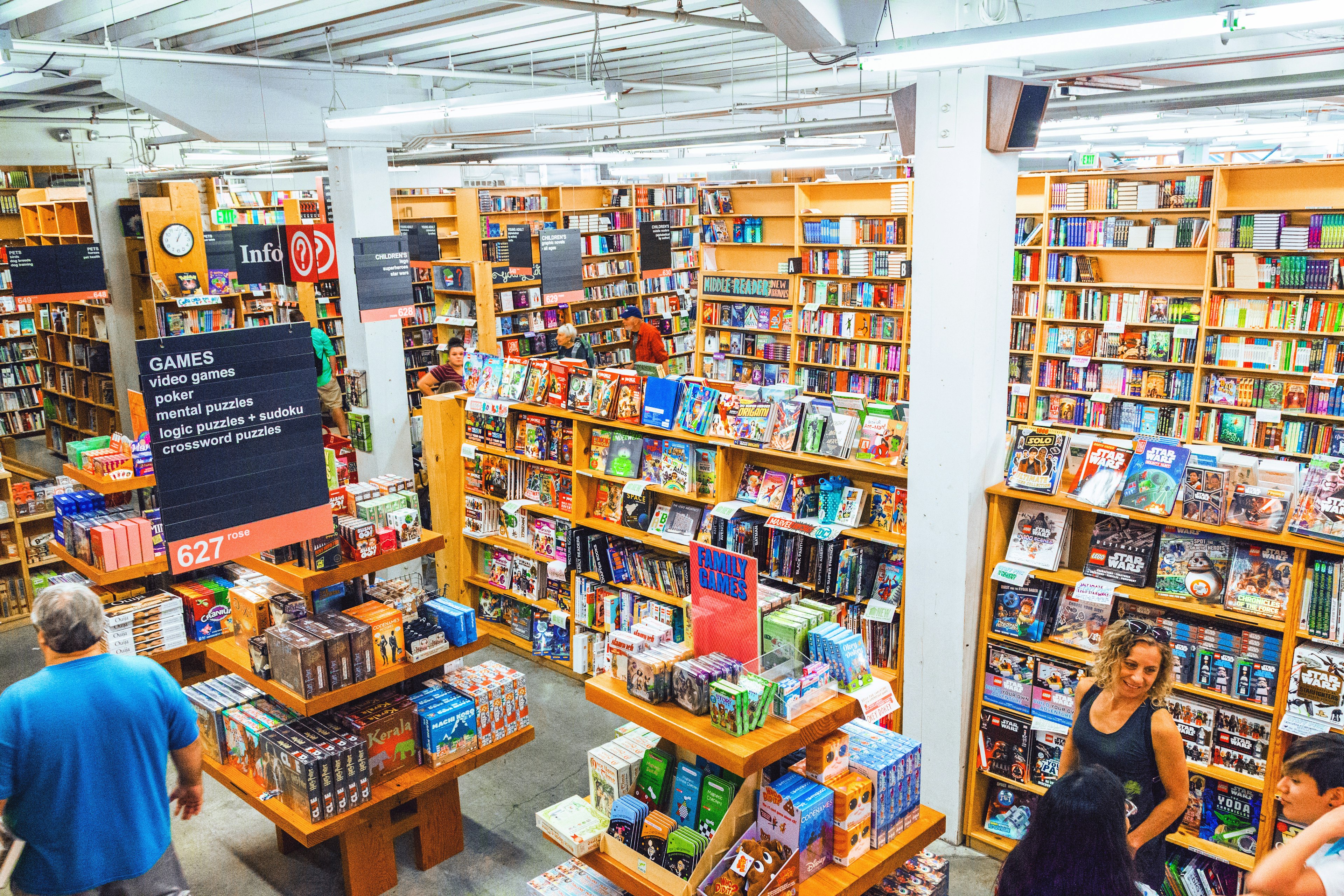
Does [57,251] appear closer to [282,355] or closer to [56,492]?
[56,492]

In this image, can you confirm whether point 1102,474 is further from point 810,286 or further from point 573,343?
point 810,286

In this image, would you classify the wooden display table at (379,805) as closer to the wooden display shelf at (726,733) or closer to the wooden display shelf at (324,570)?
the wooden display shelf at (324,570)

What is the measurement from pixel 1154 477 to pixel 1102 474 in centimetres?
21

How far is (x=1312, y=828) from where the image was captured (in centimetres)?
252

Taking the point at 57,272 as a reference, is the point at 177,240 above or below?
above

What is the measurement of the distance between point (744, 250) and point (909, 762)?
8613mm

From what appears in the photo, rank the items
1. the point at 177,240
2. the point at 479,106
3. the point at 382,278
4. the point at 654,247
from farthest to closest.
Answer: the point at 654,247 → the point at 177,240 → the point at 382,278 → the point at 479,106

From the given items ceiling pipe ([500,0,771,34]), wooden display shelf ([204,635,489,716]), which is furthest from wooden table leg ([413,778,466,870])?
ceiling pipe ([500,0,771,34])

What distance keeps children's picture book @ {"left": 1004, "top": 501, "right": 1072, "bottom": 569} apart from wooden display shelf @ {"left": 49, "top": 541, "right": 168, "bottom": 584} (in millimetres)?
4772

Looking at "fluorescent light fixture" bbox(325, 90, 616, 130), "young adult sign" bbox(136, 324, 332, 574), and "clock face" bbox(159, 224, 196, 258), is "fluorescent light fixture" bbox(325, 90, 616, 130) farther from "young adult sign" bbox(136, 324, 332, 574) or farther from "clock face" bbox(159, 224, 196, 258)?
"clock face" bbox(159, 224, 196, 258)

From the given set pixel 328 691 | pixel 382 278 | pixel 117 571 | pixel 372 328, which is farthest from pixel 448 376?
pixel 328 691

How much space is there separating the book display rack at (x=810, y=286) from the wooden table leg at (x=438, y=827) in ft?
21.3

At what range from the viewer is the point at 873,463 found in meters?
4.80

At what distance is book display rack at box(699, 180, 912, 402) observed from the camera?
382 inches
